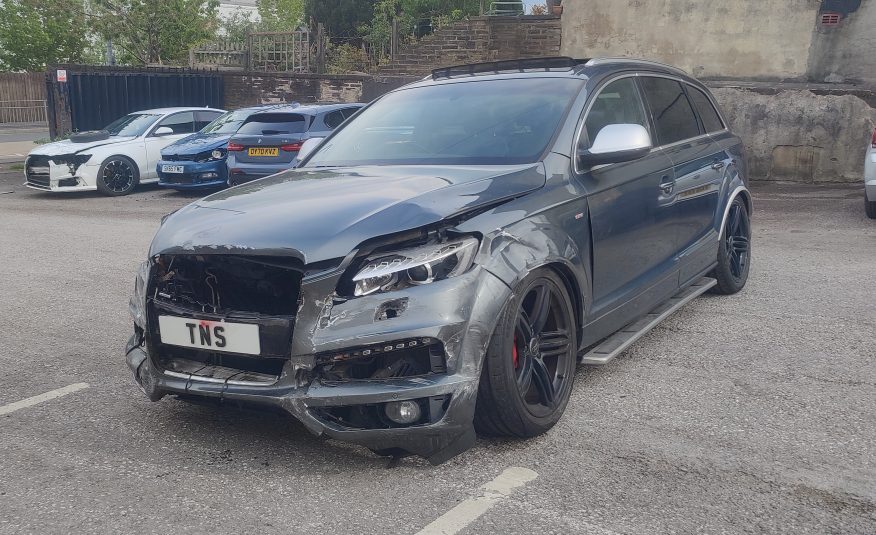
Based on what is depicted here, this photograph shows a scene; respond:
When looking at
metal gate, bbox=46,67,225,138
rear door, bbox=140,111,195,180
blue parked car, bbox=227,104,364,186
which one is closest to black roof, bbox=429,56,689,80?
blue parked car, bbox=227,104,364,186

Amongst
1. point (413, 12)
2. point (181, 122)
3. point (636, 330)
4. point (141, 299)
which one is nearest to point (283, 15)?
point (413, 12)

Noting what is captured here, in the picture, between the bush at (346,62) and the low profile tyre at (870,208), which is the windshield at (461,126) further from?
the bush at (346,62)


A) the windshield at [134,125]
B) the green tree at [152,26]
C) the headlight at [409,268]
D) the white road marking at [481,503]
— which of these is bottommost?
the white road marking at [481,503]

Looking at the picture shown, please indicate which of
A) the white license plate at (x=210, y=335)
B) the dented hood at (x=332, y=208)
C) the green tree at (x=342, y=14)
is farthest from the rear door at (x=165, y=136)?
the green tree at (x=342, y=14)

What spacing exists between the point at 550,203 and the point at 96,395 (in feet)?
8.26

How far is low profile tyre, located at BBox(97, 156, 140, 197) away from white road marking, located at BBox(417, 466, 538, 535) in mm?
13496

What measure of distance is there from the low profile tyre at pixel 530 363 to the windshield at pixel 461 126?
765 mm

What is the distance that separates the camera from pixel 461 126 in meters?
4.69

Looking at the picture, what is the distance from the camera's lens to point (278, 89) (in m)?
23.6

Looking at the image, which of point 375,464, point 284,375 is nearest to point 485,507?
point 375,464

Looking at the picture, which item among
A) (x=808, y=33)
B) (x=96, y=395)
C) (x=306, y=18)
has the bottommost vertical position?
(x=96, y=395)

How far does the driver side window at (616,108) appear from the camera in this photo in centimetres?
463

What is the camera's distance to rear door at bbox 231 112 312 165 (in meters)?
13.1

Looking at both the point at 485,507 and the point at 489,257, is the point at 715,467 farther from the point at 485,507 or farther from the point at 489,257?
the point at 489,257
